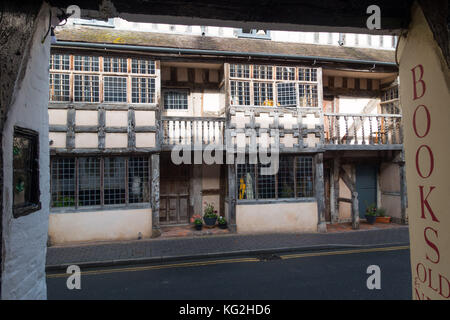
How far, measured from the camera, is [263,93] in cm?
1126

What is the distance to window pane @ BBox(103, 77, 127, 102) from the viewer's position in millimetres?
10062

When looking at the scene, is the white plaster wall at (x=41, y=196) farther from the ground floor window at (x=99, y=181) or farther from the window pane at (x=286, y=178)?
the window pane at (x=286, y=178)

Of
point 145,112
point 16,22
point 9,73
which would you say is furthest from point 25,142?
point 145,112

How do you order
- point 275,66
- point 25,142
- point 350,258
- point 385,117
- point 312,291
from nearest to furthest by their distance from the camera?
point 25,142 < point 312,291 < point 350,258 < point 275,66 < point 385,117

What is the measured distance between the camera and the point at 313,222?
11312mm

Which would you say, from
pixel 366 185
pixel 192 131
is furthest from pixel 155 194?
pixel 366 185

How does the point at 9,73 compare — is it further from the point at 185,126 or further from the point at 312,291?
the point at 185,126

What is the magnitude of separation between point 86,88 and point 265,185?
713 centimetres

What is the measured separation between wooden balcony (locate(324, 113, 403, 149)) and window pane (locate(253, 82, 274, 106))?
7.95 ft

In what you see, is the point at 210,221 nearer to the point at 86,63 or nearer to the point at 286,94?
the point at 286,94

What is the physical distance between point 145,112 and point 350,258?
7.69m

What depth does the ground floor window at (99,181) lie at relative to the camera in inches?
386
